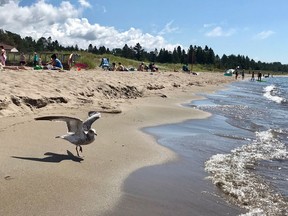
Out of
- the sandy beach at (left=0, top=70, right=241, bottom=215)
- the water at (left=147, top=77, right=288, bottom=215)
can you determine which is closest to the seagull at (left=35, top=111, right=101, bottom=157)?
the sandy beach at (left=0, top=70, right=241, bottom=215)

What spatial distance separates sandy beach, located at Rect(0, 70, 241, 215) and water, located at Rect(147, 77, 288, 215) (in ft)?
2.88

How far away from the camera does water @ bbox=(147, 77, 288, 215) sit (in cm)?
601

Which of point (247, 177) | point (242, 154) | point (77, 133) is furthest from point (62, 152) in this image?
point (242, 154)

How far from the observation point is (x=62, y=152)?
24.0ft

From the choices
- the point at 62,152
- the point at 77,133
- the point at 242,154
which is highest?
the point at 77,133

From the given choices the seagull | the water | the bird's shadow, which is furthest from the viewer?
the seagull

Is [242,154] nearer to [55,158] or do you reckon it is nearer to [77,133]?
[77,133]

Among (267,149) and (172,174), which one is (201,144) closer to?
(267,149)

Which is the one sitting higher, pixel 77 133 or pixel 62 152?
pixel 77 133

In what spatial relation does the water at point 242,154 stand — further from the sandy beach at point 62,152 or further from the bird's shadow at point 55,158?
the bird's shadow at point 55,158

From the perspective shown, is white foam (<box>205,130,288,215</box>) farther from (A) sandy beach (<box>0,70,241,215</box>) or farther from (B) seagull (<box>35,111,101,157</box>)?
(B) seagull (<box>35,111,101,157</box>)

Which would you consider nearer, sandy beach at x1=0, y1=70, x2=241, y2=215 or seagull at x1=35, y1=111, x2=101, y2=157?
sandy beach at x1=0, y1=70, x2=241, y2=215

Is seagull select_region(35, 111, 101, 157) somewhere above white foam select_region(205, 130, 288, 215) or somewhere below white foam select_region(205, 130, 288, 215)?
above

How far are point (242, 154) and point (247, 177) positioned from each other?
1.91 meters
